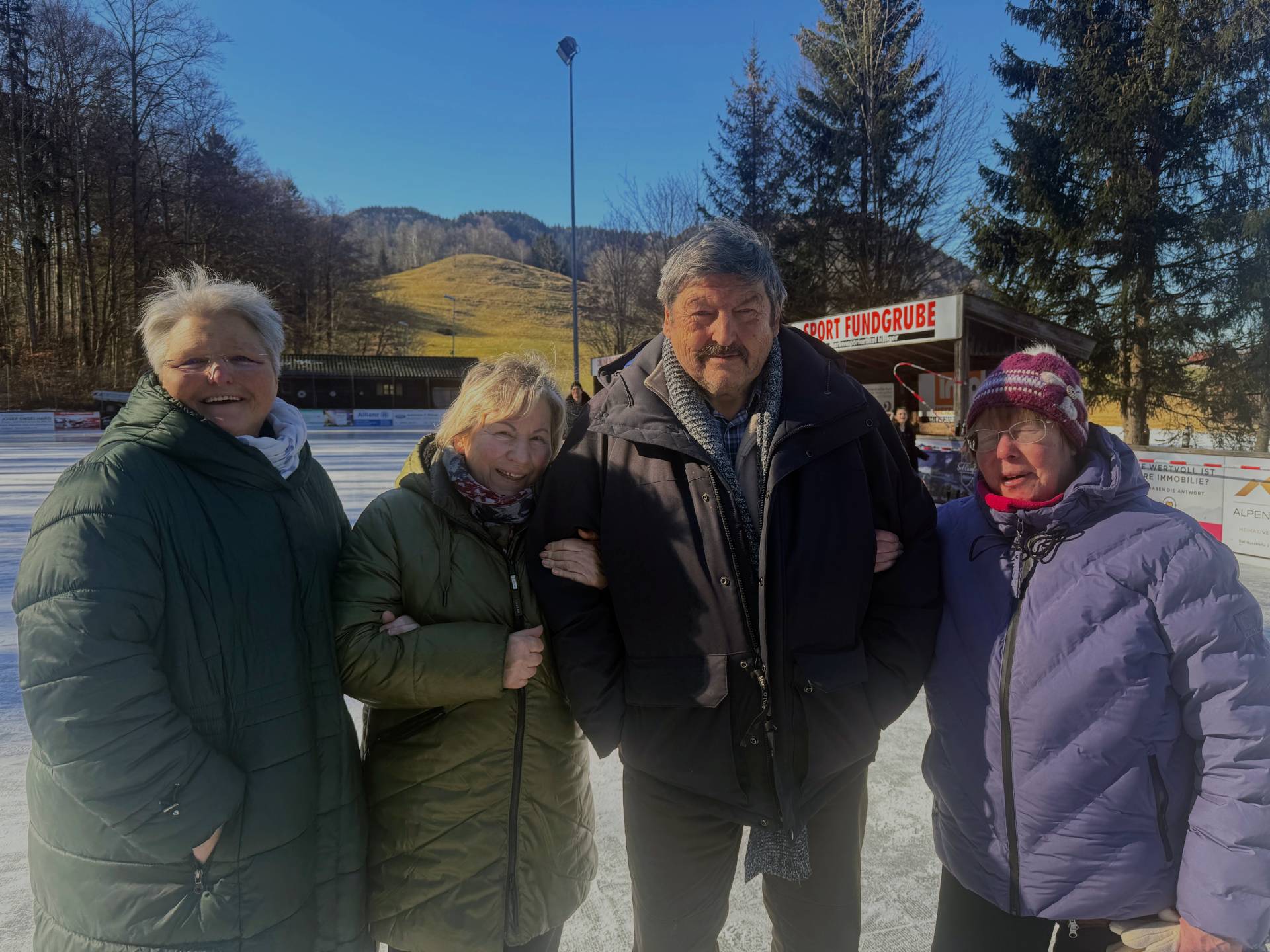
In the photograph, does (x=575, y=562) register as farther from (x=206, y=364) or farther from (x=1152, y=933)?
(x=1152, y=933)

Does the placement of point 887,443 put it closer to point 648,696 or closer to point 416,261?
point 648,696

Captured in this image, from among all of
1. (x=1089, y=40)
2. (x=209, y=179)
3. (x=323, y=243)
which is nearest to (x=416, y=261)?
(x=323, y=243)

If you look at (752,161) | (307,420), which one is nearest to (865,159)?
(752,161)

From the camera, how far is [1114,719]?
1465mm

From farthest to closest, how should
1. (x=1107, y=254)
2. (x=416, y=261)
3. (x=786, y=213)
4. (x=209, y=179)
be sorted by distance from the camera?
(x=416, y=261) < (x=209, y=179) < (x=786, y=213) < (x=1107, y=254)

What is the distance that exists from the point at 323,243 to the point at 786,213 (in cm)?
4911

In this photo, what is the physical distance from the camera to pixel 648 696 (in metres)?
1.69

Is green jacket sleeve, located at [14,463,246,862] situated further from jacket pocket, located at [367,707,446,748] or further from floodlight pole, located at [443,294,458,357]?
floodlight pole, located at [443,294,458,357]

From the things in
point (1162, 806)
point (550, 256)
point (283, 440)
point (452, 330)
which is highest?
point (550, 256)

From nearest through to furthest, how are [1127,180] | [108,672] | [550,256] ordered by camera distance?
Answer: [108,672] → [1127,180] → [550,256]

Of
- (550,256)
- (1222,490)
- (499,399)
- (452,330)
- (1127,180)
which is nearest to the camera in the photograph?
(499,399)

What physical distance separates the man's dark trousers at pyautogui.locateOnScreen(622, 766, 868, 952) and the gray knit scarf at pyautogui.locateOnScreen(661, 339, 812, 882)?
0.20ft

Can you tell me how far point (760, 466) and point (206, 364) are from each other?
1276 mm

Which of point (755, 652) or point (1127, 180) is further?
point (1127, 180)
